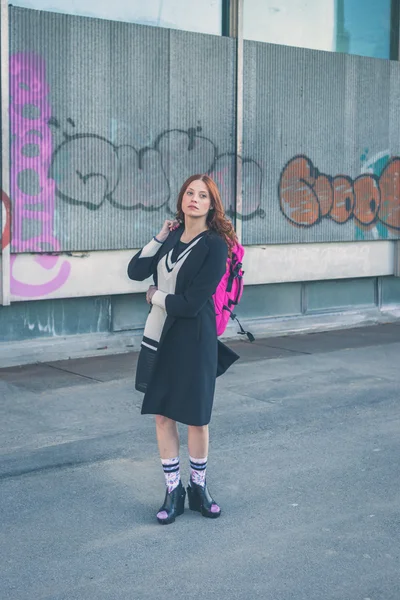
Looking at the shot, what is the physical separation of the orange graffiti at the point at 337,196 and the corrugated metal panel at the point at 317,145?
0.01 m

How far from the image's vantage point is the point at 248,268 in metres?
11.2

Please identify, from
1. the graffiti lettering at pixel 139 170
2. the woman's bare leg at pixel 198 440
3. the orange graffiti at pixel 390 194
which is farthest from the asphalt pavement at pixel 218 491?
the orange graffiti at pixel 390 194

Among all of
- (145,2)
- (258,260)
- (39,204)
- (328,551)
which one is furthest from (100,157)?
(328,551)

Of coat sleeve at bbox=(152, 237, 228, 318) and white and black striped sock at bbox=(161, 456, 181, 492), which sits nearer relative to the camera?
coat sleeve at bbox=(152, 237, 228, 318)

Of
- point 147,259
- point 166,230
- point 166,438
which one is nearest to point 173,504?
point 166,438

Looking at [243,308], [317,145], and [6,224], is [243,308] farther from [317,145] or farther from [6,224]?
[6,224]

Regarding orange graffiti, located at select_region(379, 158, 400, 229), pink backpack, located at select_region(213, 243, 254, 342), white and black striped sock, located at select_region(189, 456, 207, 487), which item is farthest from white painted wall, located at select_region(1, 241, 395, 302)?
white and black striped sock, located at select_region(189, 456, 207, 487)

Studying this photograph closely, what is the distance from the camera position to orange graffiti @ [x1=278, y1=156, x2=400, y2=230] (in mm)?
11508

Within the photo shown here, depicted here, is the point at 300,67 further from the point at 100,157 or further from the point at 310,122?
the point at 100,157

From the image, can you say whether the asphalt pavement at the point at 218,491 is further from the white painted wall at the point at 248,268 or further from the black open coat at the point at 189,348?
the white painted wall at the point at 248,268

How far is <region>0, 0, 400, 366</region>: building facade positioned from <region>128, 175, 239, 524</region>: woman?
14.0 ft

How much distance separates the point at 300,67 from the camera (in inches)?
448

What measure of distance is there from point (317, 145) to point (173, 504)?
7423 mm

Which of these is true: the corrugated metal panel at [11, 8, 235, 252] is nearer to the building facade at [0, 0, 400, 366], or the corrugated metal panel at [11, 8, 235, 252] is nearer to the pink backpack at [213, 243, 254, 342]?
the building facade at [0, 0, 400, 366]
